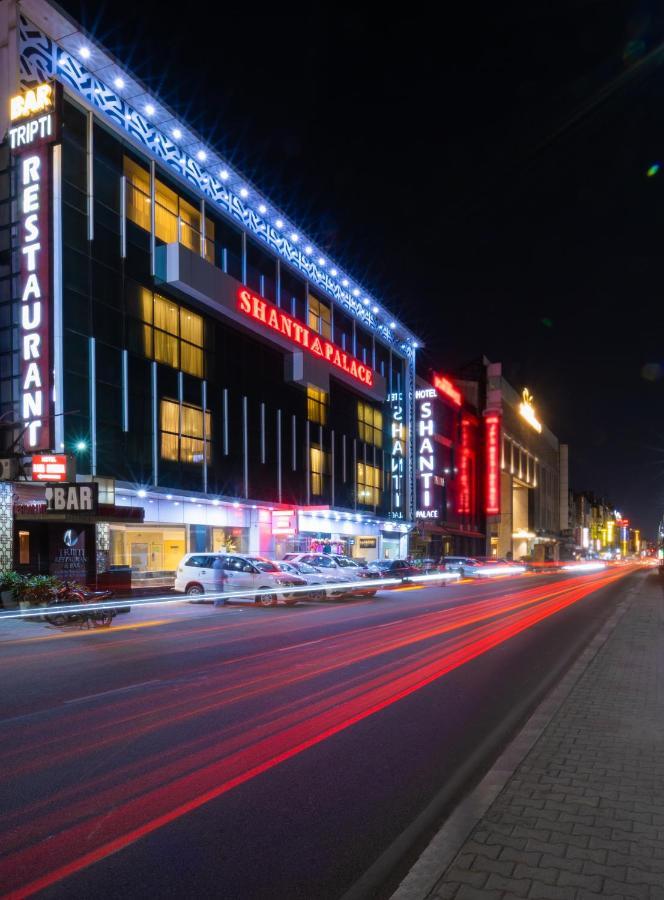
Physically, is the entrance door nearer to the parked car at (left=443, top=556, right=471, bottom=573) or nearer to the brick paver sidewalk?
the parked car at (left=443, top=556, right=471, bottom=573)

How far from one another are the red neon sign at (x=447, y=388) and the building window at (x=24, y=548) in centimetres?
4671

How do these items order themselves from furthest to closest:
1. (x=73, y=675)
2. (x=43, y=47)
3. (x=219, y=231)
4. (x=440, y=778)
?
(x=219, y=231) < (x=43, y=47) < (x=73, y=675) < (x=440, y=778)

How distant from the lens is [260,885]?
429 cm

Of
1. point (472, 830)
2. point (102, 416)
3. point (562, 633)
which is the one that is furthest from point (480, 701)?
point (102, 416)

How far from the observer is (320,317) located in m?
47.7

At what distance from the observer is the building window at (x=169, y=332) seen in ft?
101

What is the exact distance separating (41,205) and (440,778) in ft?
78.1

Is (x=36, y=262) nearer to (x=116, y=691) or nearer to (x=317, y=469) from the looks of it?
(x=116, y=691)

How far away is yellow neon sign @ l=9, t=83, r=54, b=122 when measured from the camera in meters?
25.2

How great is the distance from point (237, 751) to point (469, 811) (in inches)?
103

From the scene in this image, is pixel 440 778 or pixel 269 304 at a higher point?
pixel 269 304

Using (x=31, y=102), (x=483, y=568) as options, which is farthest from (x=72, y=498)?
(x=483, y=568)

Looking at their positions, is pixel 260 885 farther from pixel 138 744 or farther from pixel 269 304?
pixel 269 304

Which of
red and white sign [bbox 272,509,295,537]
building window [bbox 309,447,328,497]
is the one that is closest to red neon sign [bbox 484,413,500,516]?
building window [bbox 309,447,328,497]
